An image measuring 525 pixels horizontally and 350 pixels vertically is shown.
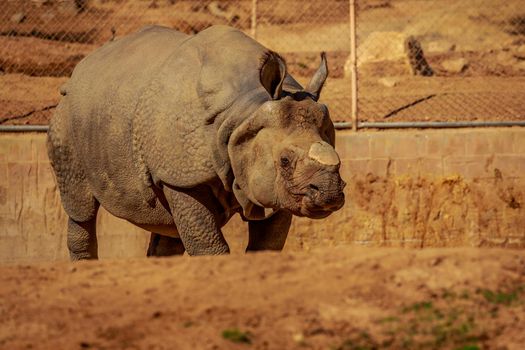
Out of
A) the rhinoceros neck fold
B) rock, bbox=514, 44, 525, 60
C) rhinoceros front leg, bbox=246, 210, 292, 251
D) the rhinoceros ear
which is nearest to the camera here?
the rhinoceros neck fold

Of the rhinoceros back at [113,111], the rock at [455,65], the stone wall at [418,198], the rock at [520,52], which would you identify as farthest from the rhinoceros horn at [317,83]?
the rock at [520,52]

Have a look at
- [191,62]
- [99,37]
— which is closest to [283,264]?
[191,62]

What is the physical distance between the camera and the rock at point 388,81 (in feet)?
49.2

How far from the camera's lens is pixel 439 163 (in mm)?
12328

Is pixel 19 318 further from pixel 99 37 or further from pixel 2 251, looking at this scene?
pixel 99 37

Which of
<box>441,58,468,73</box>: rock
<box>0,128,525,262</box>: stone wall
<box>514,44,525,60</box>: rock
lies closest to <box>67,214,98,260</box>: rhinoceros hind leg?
<box>0,128,525,262</box>: stone wall

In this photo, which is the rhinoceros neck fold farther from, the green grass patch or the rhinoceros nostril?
the green grass patch

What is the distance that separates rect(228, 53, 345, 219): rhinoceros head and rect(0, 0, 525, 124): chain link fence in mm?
4531

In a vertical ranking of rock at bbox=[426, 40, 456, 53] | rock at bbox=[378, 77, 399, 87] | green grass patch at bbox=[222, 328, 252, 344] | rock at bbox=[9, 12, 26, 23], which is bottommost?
rock at bbox=[426, 40, 456, 53]

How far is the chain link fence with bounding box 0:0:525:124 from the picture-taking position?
13867mm

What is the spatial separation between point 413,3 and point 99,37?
18.2 feet

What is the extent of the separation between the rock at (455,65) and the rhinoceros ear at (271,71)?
8.20 m

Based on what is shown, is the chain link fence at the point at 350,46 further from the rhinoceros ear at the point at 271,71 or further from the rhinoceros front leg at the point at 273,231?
the rhinoceros ear at the point at 271,71

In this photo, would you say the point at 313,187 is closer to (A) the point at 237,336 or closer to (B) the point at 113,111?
(B) the point at 113,111
